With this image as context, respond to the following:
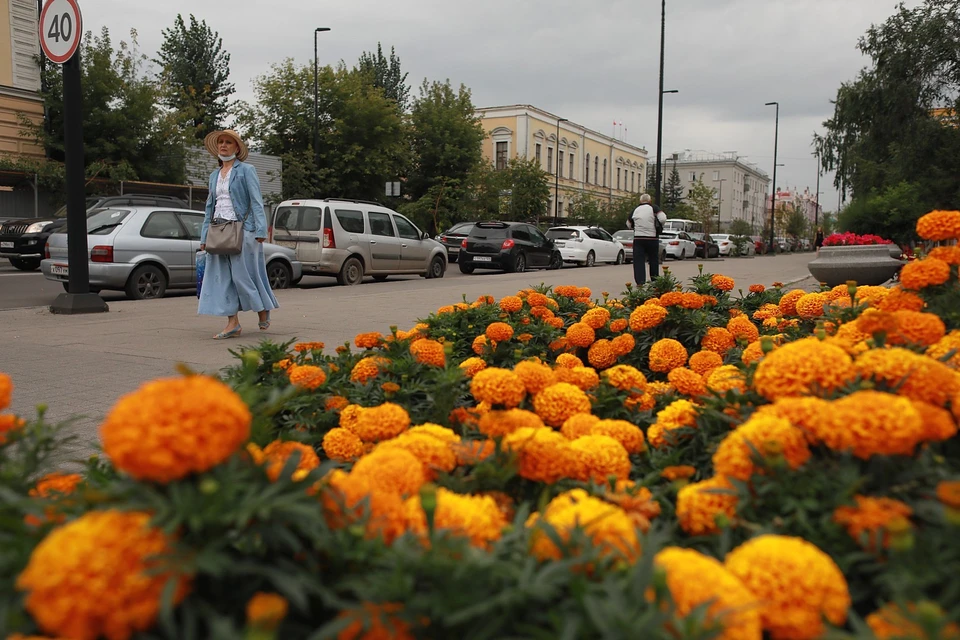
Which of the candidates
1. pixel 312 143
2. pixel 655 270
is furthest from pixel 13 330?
pixel 312 143

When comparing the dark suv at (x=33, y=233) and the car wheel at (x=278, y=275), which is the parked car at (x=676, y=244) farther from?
the car wheel at (x=278, y=275)

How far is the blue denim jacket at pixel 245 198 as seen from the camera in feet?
26.5

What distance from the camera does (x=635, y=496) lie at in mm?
1759

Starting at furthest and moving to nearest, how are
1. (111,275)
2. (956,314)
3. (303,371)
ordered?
(111,275) → (303,371) → (956,314)

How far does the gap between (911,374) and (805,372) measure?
9.0 inches

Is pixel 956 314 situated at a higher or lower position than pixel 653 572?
higher

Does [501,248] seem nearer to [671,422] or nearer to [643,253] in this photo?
[643,253]

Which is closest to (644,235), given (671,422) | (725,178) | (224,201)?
(224,201)

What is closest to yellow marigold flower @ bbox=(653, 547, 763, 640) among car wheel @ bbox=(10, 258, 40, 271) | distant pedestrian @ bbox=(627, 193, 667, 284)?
distant pedestrian @ bbox=(627, 193, 667, 284)

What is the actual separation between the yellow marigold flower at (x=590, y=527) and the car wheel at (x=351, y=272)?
52.5 ft

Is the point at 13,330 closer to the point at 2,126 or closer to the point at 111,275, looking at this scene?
the point at 111,275

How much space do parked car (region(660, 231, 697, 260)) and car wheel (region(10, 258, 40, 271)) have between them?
26.7m

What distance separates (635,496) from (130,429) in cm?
110

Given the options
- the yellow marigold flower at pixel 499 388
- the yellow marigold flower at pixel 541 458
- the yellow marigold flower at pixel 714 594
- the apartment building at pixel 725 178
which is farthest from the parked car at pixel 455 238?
the apartment building at pixel 725 178
